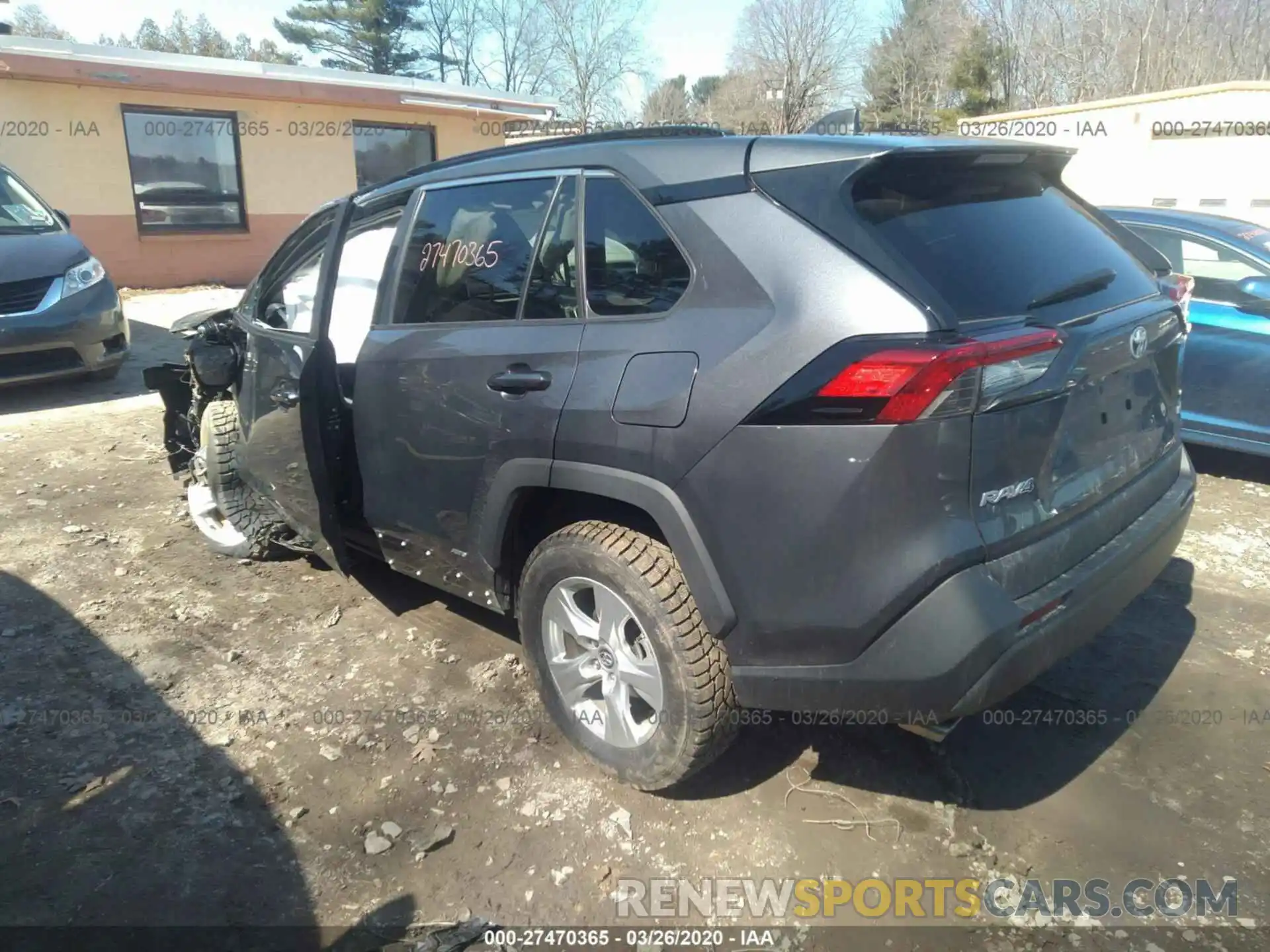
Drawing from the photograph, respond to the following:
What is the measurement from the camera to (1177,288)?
3.27 meters

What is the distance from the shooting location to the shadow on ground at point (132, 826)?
2.41 metres

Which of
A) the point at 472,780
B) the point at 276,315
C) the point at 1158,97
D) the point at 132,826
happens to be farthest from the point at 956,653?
the point at 1158,97

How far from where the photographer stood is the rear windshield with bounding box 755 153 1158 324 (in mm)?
2250

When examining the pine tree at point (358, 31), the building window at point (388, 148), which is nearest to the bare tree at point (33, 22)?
the pine tree at point (358, 31)

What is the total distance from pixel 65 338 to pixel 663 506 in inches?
274

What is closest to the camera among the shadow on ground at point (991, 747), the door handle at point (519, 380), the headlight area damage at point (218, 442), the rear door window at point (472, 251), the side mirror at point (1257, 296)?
the door handle at point (519, 380)

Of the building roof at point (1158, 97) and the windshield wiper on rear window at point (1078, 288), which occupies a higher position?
the building roof at point (1158, 97)

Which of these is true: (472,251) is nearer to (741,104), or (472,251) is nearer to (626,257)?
(626,257)

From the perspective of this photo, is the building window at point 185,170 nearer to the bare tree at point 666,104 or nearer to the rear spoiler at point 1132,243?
the rear spoiler at point 1132,243

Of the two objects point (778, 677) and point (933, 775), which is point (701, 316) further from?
point (933, 775)

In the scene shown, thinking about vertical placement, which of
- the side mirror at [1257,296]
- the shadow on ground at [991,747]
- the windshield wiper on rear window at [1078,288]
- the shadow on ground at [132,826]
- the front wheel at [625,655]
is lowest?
the shadow on ground at [132,826]

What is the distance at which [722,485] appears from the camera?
2.31m

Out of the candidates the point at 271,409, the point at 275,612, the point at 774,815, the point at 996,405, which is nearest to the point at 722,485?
the point at 996,405

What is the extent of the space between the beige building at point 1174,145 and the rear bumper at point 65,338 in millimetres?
10249
